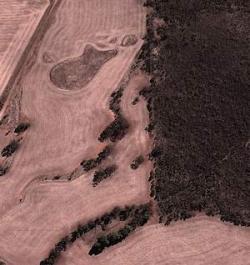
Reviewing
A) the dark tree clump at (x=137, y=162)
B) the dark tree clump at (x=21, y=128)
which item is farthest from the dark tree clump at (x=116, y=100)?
the dark tree clump at (x=21, y=128)

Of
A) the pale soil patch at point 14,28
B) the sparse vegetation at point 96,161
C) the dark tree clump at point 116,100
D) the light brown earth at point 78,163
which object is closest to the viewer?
the light brown earth at point 78,163

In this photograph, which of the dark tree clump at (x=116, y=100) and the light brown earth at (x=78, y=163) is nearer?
the light brown earth at (x=78, y=163)

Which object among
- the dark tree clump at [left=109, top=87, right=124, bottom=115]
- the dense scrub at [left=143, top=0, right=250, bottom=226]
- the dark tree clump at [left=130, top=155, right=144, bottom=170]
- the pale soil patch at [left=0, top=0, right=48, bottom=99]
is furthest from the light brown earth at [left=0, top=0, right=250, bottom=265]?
the dense scrub at [left=143, top=0, right=250, bottom=226]

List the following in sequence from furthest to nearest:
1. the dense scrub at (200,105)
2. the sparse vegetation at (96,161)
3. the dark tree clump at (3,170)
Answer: the dark tree clump at (3,170)
the sparse vegetation at (96,161)
the dense scrub at (200,105)

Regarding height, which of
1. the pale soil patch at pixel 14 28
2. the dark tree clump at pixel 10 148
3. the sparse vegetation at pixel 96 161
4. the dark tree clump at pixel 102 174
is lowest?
the dark tree clump at pixel 102 174

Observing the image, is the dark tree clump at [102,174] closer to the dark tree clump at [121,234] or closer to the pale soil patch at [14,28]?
the dark tree clump at [121,234]

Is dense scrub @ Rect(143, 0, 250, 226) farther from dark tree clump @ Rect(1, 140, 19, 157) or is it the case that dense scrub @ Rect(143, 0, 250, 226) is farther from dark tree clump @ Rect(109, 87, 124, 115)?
dark tree clump @ Rect(1, 140, 19, 157)

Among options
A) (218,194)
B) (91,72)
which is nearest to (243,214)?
(218,194)
